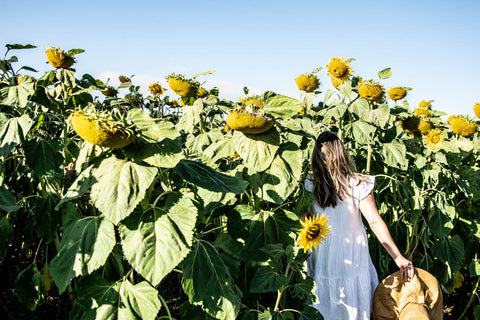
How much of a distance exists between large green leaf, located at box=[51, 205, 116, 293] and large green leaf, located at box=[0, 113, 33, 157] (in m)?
0.81

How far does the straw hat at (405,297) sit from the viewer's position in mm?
2242

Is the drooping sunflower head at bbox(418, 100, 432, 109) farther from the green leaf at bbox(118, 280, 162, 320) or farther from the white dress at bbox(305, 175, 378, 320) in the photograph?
the green leaf at bbox(118, 280, 162, 320)

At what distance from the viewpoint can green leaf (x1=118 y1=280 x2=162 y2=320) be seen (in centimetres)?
157

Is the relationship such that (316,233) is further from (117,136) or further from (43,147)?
(43,147)

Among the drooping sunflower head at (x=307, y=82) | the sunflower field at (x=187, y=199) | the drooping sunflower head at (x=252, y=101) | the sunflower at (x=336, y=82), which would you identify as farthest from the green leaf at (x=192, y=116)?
the sunflower at (x=336, y=82)

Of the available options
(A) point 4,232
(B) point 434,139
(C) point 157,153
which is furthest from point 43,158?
(B) point 434,139

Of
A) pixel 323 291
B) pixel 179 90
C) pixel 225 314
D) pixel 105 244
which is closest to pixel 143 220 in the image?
pixel 105 244

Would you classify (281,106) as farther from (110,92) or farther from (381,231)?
(110,92)

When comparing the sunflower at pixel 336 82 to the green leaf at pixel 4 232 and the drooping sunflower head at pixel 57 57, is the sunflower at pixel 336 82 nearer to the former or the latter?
the drooping sunflower head at pixel 57 57

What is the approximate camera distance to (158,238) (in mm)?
1482

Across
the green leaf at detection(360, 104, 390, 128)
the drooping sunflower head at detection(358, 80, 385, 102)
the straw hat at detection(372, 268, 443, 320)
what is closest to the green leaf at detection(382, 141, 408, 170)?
the green leaf at detection(360, 104, 390, 128)

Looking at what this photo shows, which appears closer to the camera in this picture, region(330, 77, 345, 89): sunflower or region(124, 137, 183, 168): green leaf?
region(124, 137, 183, 168): green leaf

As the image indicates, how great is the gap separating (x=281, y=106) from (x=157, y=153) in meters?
0.78

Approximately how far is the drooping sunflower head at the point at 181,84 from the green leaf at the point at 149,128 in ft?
4.56
